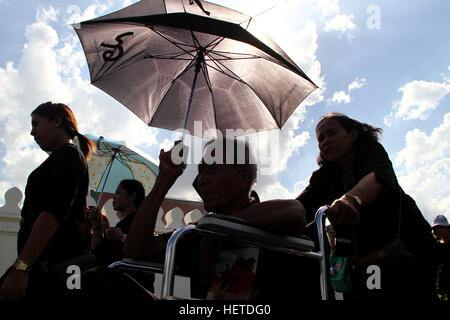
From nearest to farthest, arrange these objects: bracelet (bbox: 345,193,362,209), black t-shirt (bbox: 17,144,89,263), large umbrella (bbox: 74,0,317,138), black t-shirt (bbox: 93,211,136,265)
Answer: bracelet (bbox: 345,193,362,209) < black t-shirt (bbox: 17,144,89,263) < black t-shirt (bbox: 93,211,136,265) < large umbrella (bbox: 74,0,317,138)

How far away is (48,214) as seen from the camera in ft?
5.95

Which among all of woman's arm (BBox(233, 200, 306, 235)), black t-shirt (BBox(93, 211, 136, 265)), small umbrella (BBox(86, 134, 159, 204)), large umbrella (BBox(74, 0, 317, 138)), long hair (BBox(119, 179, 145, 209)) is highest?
large umbrella (BBox(74, 0, 317, 138))

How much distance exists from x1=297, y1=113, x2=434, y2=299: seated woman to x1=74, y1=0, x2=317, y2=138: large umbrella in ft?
4.72

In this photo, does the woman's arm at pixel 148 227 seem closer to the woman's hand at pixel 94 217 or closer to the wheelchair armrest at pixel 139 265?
the wheelchair armrest at pixel 139 265

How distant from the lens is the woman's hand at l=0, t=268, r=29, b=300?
173cm

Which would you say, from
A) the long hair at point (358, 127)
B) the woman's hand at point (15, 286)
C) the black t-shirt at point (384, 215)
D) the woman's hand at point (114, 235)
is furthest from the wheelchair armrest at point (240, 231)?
the woman's hand at point (114, 235)

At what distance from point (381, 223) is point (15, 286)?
1.88 meters

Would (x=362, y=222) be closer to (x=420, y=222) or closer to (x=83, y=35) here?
(x=420, y=222)

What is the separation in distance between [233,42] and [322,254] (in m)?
2.35

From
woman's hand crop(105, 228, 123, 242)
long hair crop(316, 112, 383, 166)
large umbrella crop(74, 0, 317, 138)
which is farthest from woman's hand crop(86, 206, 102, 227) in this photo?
long hair crop(316, 112, 383, 166)

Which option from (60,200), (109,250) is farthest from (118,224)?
(60,200)

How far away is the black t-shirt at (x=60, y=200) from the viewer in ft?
6.09

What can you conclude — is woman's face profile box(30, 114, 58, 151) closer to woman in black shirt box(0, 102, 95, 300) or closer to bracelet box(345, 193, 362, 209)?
woman in black shirt box(0, 102, 95, 300)

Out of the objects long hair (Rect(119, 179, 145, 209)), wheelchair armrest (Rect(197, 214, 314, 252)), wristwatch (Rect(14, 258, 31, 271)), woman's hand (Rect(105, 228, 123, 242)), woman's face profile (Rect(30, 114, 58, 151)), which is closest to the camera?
wheelchair armrest (Rect(197, 214, 314, 252))
